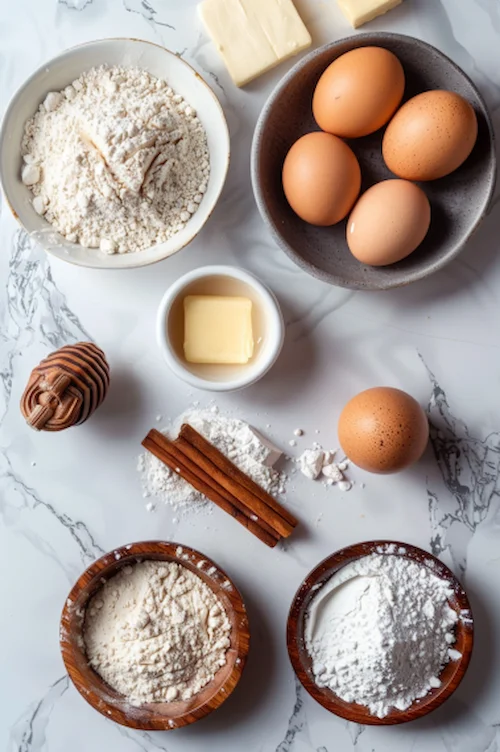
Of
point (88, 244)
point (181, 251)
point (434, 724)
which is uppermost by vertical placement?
point (88, 244)

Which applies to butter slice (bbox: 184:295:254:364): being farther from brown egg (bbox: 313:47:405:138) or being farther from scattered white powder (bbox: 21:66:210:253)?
brown egg (bbox: 313:47:405:138)

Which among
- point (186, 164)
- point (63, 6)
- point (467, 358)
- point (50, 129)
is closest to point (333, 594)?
point (467, 358)

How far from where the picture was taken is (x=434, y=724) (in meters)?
1.24

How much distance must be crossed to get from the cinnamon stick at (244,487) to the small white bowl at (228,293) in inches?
3.6

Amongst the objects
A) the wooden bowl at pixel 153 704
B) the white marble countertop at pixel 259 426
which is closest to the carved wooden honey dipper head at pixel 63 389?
the white marble countertop at pixel 259 426

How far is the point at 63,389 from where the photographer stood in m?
1.11

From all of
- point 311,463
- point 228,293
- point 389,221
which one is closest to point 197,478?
point 311,463

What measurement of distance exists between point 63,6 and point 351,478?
91 centimetres

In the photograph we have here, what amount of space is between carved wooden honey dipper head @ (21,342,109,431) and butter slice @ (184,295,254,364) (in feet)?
0.50

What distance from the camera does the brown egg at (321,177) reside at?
3.55ft

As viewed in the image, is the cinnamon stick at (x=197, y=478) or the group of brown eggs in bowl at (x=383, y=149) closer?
the group of brown eggs in bowl at (x=383, y=149)

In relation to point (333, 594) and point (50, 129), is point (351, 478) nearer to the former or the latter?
point (333, 594)

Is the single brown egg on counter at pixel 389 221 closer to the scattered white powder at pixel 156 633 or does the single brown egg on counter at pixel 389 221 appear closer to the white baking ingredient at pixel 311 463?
the white baking ingredient at pixel 311 463

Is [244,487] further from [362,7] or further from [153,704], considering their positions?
[362,7]
